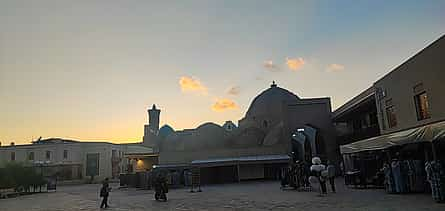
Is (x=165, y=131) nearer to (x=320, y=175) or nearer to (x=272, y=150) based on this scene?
(x=272, y=150)

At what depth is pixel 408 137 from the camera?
15.6m

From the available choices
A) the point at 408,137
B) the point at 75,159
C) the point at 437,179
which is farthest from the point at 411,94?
the point at 75,159

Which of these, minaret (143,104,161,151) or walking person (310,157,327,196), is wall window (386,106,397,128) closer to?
walking person (310,157,327,196)

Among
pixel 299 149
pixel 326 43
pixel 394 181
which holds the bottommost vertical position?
pixel 394 181

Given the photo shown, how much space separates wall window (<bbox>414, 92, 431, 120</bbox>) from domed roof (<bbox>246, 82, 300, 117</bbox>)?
29202mm

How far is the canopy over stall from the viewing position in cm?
1381

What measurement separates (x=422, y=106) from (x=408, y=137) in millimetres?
5422

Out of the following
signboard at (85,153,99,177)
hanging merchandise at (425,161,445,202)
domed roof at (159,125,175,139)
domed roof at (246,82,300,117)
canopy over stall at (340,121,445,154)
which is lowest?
hanging merchandise at (425,161,445,202)

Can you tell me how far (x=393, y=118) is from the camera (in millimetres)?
24000

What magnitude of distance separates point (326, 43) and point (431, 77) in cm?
532

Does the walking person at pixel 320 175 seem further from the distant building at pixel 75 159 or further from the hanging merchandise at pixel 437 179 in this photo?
the distant building at pixel 75 159

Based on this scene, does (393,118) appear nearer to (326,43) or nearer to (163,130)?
(326,43)

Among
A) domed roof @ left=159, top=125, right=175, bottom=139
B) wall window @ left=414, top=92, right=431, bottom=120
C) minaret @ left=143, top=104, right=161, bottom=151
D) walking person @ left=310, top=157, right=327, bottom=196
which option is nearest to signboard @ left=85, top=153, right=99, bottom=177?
domed roof @ left=159, top=125, right=175, bottom=139

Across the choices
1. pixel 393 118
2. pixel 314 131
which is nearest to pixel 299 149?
pixel 314 131
